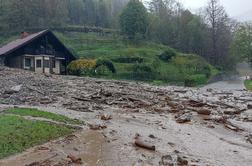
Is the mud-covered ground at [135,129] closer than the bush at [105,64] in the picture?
Yes

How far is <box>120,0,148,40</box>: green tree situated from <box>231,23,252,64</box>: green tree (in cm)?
1958

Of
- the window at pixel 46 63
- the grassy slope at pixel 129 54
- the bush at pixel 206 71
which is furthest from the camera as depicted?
the bush at pixel 206 71

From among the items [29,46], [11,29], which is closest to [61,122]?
[29,46]

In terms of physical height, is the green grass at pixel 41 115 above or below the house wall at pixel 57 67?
below

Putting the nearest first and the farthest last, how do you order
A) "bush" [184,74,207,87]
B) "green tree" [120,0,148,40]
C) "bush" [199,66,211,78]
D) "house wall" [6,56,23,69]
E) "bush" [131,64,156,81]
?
"house wall" [6,56,23,69] → "bush" [184,74,207,87] → "bush" [131,64,156,81] → "bush" [199,66,211,78] → "green tree" [120,0,148,40]

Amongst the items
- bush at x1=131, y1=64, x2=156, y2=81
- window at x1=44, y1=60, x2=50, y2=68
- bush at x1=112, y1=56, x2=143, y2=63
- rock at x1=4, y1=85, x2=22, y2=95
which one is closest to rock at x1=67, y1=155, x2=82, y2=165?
rock at x1=4, y1=85, x2=22, y2=95

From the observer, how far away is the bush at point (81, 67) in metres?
55.5

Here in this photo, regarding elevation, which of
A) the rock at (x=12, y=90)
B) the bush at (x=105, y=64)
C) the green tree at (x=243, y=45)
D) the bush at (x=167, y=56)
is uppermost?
the green tree at (x=243, y=45)

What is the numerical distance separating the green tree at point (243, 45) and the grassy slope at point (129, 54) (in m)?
5.79

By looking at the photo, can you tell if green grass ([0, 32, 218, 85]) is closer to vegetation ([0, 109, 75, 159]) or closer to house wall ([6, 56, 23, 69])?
house wall ([6, 56, 23, 69])

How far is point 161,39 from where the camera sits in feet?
335

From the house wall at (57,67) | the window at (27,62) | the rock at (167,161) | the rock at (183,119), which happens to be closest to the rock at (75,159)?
the rock at (167,161)

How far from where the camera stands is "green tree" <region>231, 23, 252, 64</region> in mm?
79938

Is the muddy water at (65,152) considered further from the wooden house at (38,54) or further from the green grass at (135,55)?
the green grass at (135,55)
